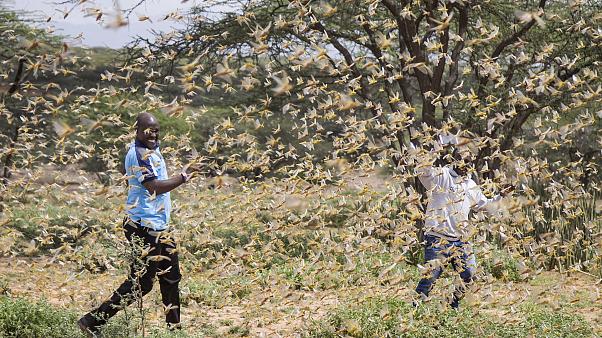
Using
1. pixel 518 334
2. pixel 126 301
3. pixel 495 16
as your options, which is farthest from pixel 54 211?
pixel 518 334

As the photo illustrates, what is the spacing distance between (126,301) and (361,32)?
30.1ft

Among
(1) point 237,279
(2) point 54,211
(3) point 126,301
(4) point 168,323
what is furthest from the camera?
(2) point 54,211

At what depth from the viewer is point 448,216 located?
6.66m

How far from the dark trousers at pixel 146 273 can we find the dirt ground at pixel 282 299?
1.79 ft

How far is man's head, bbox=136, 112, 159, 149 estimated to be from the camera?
19.6ft

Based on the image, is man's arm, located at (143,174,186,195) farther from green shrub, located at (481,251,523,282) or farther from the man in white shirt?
green shrub, located at (481,251,523,282)

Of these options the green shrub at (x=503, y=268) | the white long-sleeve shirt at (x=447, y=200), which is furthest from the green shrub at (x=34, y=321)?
the green shrub at (x=503, y=268)

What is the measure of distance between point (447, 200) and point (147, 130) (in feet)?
8.49

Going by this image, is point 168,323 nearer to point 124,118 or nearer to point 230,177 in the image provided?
point 230,177

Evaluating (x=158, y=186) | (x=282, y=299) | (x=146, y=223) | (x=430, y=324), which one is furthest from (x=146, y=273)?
(x=282, y=299)

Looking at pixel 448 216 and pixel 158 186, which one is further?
pixel 448 216

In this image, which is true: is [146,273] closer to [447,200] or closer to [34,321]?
[34,321]

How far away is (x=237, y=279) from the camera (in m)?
9.60

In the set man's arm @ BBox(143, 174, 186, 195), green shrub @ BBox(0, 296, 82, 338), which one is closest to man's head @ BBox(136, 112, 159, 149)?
man's arm @ BBox(143, 174, 186, 195)
